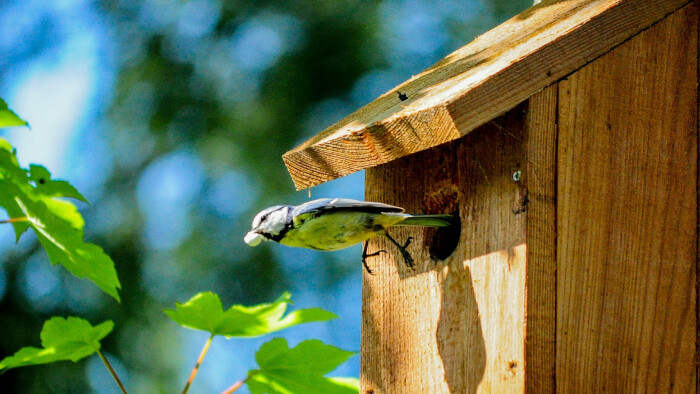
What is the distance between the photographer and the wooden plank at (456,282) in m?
1.57

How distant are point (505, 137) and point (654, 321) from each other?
1.95ft

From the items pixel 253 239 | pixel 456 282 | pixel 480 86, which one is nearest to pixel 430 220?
pixel 456 282

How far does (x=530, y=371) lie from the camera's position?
1491mm

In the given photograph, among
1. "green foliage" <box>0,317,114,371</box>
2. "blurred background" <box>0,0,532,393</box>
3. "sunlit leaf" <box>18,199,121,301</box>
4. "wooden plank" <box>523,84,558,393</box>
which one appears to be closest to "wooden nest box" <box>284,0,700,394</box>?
"wooden plank" <box>523,84,558,393</box>

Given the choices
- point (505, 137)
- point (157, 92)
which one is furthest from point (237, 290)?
point (505, 137)

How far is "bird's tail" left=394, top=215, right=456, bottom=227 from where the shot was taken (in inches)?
70.9

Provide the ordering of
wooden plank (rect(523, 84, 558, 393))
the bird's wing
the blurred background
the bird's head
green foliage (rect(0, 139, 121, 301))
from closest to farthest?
wooden plank (rect(523, 84, 558, 393)), green foliage (rect(0, 139, 121, 301)), the bird's wing, the bird's head, the blurred background

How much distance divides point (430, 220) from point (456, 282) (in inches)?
7.0

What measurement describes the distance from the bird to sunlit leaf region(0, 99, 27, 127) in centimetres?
85

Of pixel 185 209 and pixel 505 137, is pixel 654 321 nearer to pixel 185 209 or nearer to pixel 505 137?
pixel 505 137

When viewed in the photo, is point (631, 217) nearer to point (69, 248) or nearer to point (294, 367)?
point (294, 367)

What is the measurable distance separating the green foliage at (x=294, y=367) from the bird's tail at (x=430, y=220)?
15.3 inches

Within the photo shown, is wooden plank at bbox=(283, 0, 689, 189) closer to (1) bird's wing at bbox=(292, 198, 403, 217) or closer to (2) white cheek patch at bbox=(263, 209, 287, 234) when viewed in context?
(1) bird's wing at bbox=(292, 198, 403, 217)

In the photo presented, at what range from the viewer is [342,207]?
1964mm
